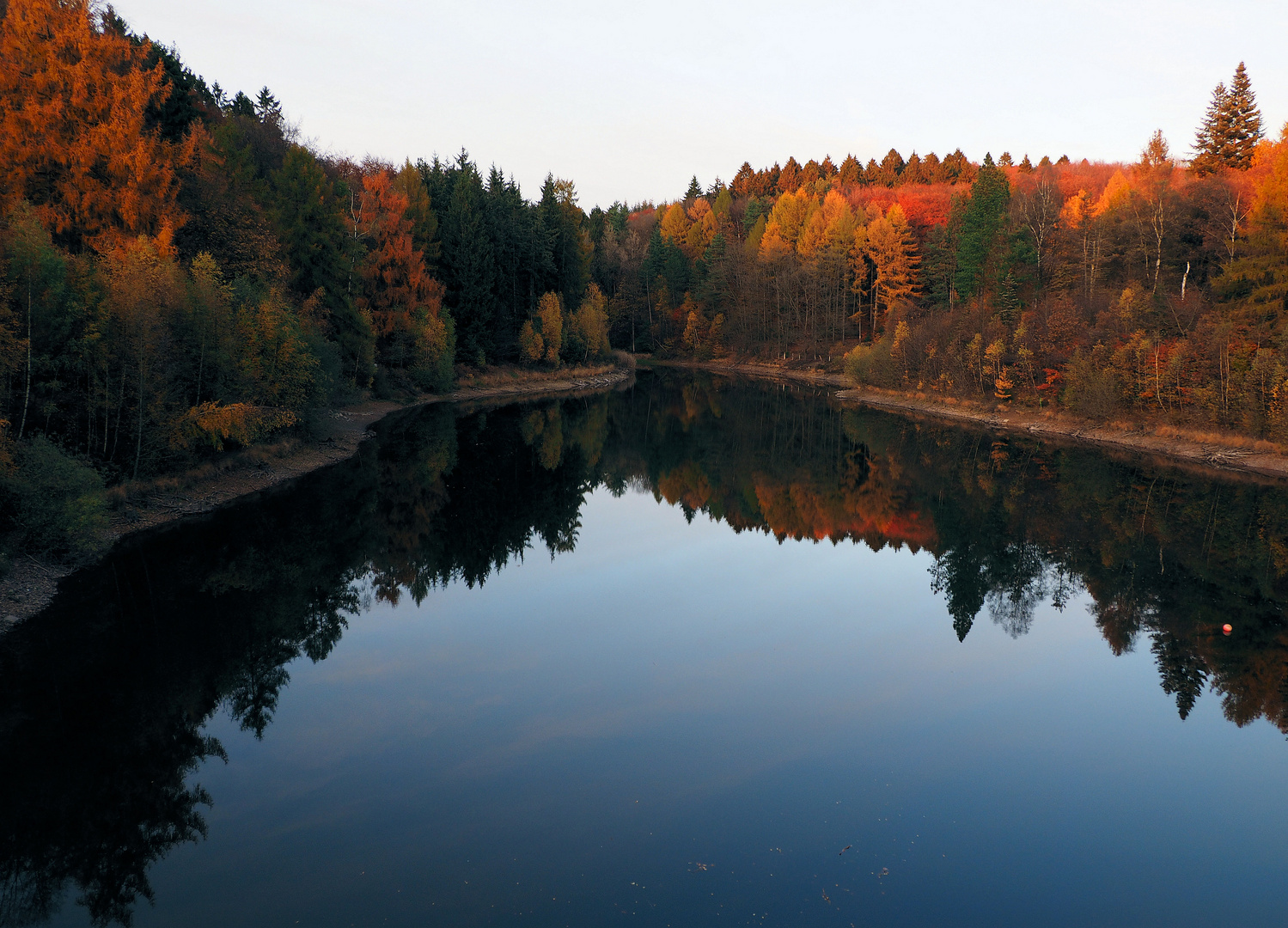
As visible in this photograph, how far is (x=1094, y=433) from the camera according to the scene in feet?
132

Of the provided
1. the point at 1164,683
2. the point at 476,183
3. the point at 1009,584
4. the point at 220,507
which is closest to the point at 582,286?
the point at 476,183

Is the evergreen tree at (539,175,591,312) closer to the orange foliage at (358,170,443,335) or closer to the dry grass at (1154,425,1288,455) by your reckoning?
the orange foliage at (358,170,443,335)

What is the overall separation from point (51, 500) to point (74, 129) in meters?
16.2

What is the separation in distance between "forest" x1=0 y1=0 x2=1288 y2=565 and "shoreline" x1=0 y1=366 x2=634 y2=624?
31.8 inches

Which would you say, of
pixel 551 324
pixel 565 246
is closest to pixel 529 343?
pixel 551 324

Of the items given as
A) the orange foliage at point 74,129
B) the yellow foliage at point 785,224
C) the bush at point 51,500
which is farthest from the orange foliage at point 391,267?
the yellow foliage at point 785,224

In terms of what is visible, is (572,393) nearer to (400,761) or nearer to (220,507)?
(220,507)

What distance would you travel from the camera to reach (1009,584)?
19625 millimetres

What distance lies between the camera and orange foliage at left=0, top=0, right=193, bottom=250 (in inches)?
943

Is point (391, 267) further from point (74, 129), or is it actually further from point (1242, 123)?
point (1242, 123)

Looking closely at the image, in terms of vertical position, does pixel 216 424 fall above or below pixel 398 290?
below

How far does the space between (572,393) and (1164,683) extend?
54.1m

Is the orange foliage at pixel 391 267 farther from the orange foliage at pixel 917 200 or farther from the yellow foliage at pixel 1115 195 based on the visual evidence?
the orange foliage at pixel 917 200

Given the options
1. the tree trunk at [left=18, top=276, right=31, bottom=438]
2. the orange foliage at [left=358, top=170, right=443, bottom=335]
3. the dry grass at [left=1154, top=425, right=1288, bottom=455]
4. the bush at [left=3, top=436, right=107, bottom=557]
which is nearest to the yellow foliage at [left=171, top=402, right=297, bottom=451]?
the tree trunk at [left=18, top=276, right=31, bottom=438]
